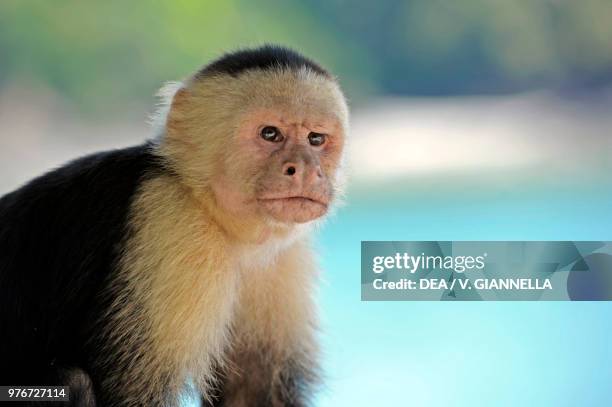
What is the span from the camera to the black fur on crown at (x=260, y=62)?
2205 millimetres

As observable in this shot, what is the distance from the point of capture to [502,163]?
8.67 feet

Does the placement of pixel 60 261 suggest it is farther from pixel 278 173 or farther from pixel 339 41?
pixel 339 41

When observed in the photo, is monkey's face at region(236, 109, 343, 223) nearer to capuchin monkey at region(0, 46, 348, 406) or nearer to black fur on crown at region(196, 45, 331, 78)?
capuchin monkey at region(0, 46, 348, 406)

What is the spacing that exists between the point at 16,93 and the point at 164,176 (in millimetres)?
756

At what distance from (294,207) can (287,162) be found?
107 millimetres

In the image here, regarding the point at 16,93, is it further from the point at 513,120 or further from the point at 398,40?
the point at 513,120

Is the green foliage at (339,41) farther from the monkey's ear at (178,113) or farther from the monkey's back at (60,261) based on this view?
the monkey's back at (60,261)

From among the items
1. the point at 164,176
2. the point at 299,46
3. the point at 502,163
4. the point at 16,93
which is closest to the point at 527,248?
the point at 502,163

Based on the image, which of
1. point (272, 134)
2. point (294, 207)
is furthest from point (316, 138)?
point (294, 207)

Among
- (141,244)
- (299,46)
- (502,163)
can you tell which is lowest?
(141,244)

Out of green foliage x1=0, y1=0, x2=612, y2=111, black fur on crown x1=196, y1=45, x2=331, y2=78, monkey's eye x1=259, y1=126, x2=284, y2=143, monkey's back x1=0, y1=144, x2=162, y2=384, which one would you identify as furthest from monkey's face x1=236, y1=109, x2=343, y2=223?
green foliage x1=0, y1=0, x2=612, y2=111

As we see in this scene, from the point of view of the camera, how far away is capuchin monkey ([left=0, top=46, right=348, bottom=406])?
203 cm

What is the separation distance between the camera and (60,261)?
210 cm

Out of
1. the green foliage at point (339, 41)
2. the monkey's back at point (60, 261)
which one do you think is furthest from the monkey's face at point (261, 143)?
the green foliage at point (339, 41)
